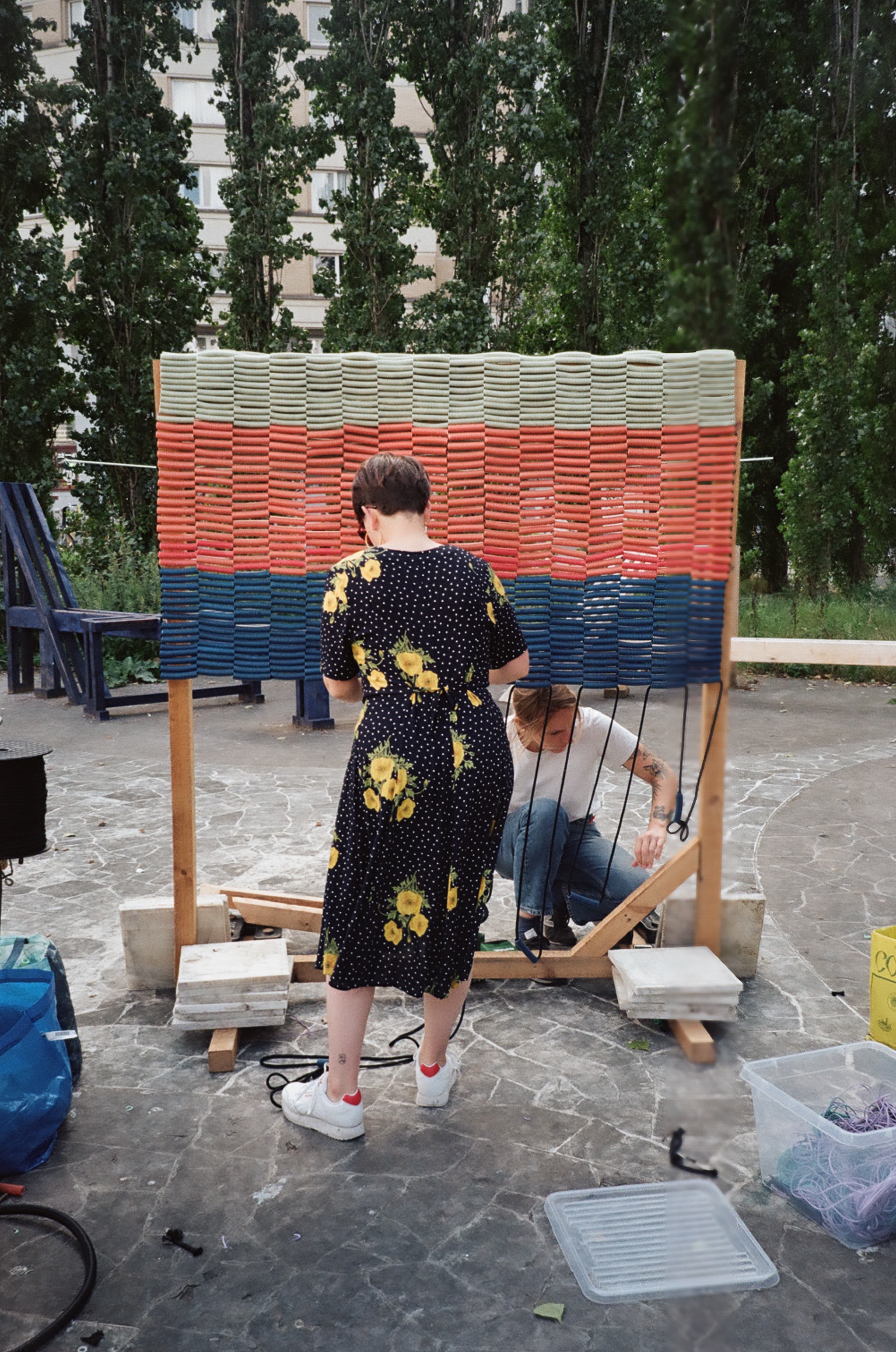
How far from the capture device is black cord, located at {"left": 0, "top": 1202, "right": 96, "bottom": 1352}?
1.89 metres

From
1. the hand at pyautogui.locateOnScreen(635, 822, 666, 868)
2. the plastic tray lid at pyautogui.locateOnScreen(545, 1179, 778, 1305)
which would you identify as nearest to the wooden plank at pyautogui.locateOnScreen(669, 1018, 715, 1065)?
the plastic tray lid at pyautogui.locateOnScreen(545, 1179, 778, 1305)

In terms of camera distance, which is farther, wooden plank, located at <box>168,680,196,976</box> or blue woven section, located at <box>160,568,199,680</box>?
wooden plank, located at <box>168,680,196,976</box>

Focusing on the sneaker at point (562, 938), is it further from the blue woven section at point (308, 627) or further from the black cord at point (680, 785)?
the black cord at point (680, 785)

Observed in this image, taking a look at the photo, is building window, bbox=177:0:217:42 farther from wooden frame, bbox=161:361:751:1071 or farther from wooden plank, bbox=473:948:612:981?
wooden plank, bbox=473:948:612:981

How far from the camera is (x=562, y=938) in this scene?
12.2 feet

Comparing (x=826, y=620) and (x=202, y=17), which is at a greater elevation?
(x=202, y=17)

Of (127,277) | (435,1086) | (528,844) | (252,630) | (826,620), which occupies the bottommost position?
(435,1086)

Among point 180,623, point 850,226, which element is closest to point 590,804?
point 180,623

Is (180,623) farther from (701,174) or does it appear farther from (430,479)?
(701,174)

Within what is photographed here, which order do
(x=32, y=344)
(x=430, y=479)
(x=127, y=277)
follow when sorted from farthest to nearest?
(x=127, y=277) → (x=32, y=344) → (x=430, y=479)

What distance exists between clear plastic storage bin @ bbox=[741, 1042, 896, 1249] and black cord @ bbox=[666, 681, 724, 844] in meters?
2.08

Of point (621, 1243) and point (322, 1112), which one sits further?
point (322, 1112)

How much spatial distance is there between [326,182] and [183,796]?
455 inches

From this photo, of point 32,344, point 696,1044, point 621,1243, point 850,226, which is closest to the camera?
point 696,1044
